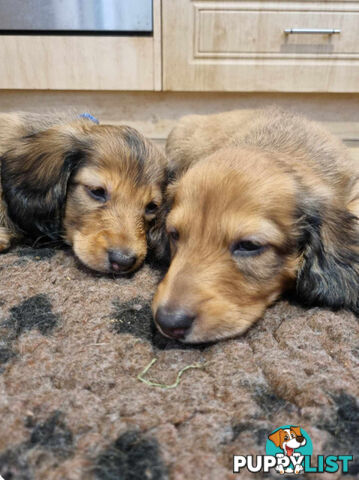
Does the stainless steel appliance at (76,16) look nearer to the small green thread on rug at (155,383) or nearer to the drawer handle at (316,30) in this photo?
the drawer handle at (316,30)

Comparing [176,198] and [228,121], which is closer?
[176,198]

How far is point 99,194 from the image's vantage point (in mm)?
2377

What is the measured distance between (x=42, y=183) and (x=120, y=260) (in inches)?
27.4

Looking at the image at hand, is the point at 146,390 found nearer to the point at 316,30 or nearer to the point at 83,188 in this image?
the point at 83,188

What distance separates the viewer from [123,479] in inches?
41.3

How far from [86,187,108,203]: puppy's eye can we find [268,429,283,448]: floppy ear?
60.3 inches

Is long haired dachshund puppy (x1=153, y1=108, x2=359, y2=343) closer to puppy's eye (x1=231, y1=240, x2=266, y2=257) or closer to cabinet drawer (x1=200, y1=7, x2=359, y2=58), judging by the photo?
puppy's eye (x1=231, y1=240, x2=266, y2=257)

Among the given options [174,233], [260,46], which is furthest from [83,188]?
[260,46]

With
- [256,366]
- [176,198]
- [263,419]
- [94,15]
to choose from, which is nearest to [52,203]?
[176,198]

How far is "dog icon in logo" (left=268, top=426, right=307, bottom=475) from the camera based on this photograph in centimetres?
111

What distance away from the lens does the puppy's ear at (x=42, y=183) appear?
7.92 feet

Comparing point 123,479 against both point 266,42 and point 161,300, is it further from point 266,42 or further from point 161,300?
point 266,42

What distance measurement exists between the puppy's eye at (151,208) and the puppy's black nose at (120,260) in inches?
14.7

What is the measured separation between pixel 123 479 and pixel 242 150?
1.46 meters
